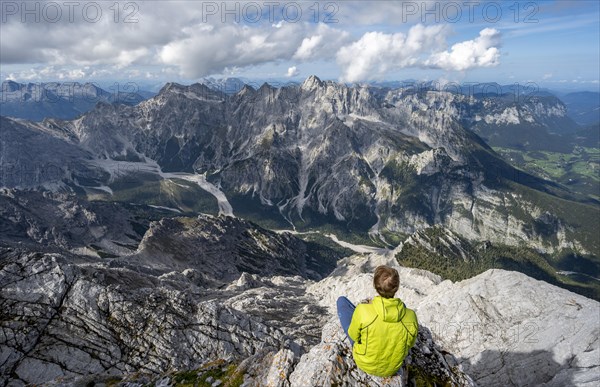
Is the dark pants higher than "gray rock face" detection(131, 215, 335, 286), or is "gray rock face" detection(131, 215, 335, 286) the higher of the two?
the dark pants

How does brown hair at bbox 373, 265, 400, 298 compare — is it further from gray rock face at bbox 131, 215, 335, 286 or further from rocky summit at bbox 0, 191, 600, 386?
gray rock face at bbox 131, 215, 335, 286

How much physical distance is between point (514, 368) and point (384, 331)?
94.5ft

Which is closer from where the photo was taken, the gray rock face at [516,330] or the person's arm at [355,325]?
the person's arm at [355,325]

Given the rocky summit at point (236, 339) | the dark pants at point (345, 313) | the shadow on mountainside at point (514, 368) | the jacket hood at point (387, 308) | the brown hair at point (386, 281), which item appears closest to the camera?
the brown hair at point (386, 281)

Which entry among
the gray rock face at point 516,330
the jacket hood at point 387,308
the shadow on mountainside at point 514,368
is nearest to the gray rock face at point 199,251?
the gray rock face at point 516,330

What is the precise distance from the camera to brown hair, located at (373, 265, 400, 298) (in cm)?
1214

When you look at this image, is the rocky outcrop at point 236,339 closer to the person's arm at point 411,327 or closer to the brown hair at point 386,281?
the person's arm at point 411,327

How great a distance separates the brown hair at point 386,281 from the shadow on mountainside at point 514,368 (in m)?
27.0

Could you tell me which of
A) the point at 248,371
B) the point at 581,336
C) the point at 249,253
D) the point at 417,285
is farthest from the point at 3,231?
the point at 581,336

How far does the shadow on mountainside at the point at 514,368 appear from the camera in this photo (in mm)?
31344

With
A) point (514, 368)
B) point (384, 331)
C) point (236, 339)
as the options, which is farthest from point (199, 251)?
point (384, 331)

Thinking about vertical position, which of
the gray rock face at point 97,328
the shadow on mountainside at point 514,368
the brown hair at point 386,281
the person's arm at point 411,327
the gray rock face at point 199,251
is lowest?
the gray rock face at point 199,251

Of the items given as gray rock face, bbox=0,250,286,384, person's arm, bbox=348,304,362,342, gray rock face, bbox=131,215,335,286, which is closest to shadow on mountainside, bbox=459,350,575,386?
gray rock face, bbox=0,250,286,384

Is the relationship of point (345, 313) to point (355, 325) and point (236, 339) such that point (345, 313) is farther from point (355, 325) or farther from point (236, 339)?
point (236, 339)
